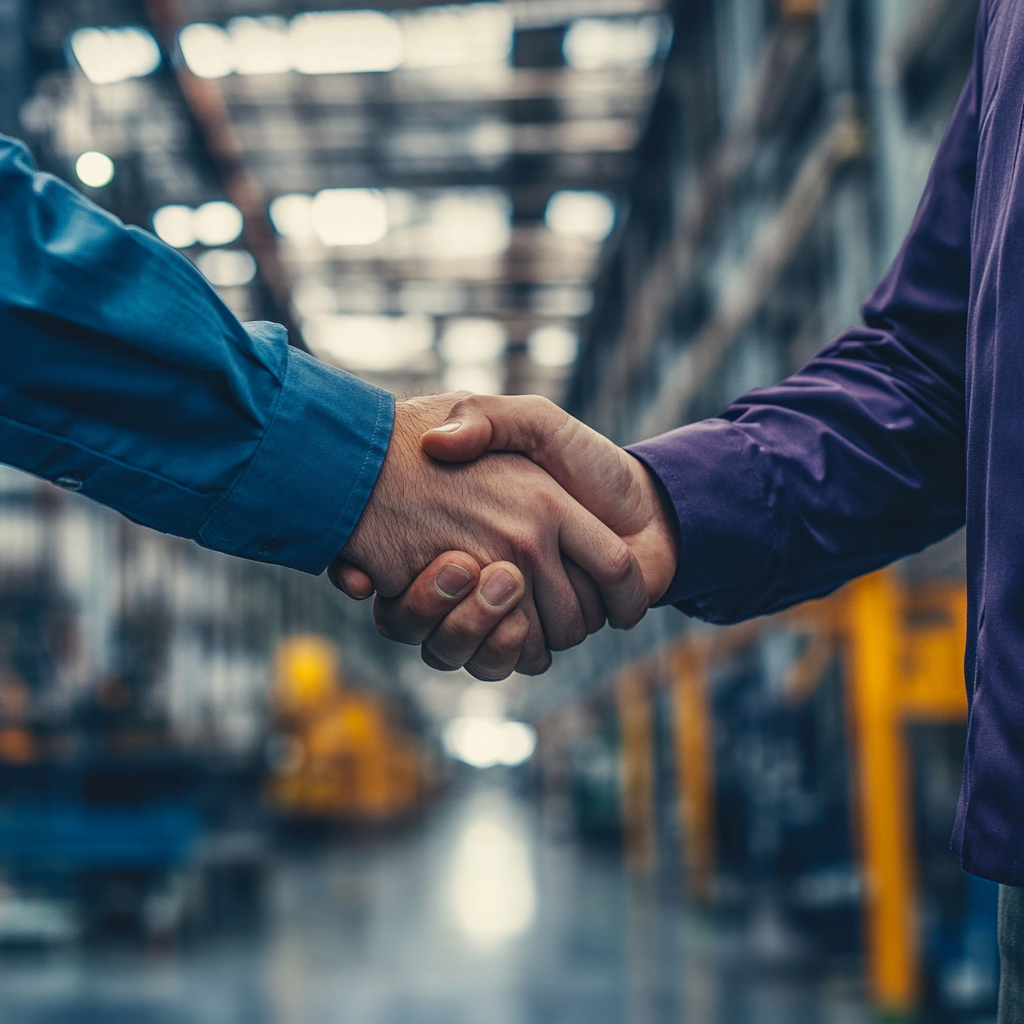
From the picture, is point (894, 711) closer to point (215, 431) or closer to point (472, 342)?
point (215, 431)

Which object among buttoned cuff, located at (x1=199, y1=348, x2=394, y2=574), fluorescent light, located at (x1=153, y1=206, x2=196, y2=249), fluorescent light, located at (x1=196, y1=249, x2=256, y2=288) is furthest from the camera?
fluorescent light, located at (x1=196, y1=249, x2=256, y2=288)

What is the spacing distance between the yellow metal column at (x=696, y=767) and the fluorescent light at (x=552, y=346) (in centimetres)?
1469

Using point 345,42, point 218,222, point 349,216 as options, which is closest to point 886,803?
point 218,222

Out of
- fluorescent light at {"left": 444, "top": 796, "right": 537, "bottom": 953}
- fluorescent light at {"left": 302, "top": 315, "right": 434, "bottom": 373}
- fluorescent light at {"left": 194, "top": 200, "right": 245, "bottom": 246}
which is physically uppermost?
fluorescent light at {"left": 302, "top": 315, "right": 434, "bottom": 373}

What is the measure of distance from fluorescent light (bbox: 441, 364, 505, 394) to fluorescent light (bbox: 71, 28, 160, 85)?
16.5m

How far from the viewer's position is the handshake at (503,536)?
6.55 feet

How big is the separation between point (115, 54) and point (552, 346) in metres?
17.0

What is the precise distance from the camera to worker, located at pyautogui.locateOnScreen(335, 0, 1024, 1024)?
1545mm

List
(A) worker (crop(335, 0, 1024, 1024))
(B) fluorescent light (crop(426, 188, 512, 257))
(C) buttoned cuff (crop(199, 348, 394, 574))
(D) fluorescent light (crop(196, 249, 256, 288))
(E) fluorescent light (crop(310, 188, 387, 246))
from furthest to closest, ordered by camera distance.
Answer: (B) fluorescent light (crop(426, 188, 512, 257)) → (E) fluorescent light (crop(310, 188, 387, 246)) → (D) fluorescent light (crop(196, 249, 256, 288)) → (C) buttoned cuff (crop(199, 348, 394, 574)) → (A) worker (crop(335, 0, 1024, 1024))

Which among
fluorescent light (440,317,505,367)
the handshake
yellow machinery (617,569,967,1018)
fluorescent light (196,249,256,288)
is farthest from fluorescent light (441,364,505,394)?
the handshake

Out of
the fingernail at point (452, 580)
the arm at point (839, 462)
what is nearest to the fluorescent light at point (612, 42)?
the arm at point (839, 462)

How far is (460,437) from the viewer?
79.5 inches

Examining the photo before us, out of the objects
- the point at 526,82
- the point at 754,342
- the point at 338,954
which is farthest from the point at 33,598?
the point at 526,82

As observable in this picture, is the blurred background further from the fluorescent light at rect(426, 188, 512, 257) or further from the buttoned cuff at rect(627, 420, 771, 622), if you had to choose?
the buttoned cuff at rect(627, 420, 771, 622)
